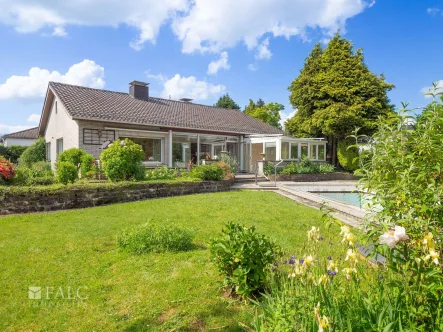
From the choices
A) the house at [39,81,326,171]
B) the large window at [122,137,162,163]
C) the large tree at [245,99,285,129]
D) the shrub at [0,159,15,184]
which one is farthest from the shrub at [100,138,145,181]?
the large tree at [245,99,285,129]

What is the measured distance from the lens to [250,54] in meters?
17.9

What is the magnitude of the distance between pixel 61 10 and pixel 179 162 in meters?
12.0

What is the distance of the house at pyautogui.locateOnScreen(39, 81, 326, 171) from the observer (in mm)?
15836

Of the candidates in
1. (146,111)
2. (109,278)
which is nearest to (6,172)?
(109,278)

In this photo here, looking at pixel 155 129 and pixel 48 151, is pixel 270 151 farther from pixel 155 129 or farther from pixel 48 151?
pixel 48 151

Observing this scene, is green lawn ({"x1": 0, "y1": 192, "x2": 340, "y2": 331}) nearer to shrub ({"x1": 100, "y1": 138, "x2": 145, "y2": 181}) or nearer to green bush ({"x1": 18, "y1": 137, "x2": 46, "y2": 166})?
shrub ({"x1": 100, "y1": 138, "x2": 145, "y2": 181})

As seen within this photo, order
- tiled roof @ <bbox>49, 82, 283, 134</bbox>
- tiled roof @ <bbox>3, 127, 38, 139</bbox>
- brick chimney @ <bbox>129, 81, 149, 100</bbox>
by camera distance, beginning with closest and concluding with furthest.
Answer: tiled roof @ <bbox>49, 82, 283, 134</bbox> → brick chimney @ <bbox>129, 81, 149, 100</bbox> → tiled roof @ <bbox>3, 127, 38, 139</bbox>

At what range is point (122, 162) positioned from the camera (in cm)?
1125

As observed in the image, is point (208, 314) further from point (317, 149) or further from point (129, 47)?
point (317, 149)

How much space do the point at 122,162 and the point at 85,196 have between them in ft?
7.19

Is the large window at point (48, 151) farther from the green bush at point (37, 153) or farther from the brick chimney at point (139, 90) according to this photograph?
the brick chimney at point (139, 90)

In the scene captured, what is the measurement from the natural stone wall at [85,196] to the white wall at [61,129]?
261 inches

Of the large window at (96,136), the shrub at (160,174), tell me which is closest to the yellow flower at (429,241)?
the shrub at (160,174)

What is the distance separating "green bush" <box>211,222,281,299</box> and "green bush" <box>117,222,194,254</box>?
1582 mm
